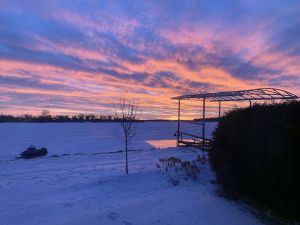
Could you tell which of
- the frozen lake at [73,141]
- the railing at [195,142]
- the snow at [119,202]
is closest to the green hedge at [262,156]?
the snow at [119,202]

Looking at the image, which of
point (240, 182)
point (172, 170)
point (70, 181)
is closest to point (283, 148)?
point (240, 182)

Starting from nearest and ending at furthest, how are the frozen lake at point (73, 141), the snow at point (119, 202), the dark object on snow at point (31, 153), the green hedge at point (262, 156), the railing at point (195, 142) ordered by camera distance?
the green hedge at point (262, 156) → the snow at point (119, 202) → the railing at point (195, 142) → the dark object on snow at point (31, 153) → the frozen lake at point (73, 141)

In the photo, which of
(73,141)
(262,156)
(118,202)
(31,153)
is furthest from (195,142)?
(262,156)

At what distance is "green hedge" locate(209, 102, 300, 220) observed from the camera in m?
5.96

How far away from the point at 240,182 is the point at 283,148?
179cm

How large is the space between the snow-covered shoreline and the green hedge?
0.54 meters

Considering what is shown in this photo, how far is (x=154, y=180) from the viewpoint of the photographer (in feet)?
34.5

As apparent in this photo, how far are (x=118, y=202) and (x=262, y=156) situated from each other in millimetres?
3689

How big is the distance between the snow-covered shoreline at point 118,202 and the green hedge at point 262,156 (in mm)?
540

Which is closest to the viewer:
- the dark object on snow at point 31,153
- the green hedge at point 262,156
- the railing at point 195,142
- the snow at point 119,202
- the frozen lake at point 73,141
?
the green hedge at point 262,156

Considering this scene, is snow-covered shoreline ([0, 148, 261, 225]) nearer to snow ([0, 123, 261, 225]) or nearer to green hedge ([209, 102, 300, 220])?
snow ([0, 123, 261, 225])

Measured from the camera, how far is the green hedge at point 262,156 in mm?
5957

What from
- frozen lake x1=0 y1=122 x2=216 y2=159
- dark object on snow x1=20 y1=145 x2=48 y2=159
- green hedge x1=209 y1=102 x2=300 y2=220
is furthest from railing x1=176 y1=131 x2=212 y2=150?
green hedge x1=209 y1=102 x2=300 y2=220

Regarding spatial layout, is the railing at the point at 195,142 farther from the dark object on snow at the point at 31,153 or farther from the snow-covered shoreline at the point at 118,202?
the dark object on snow at the point at 31,153
